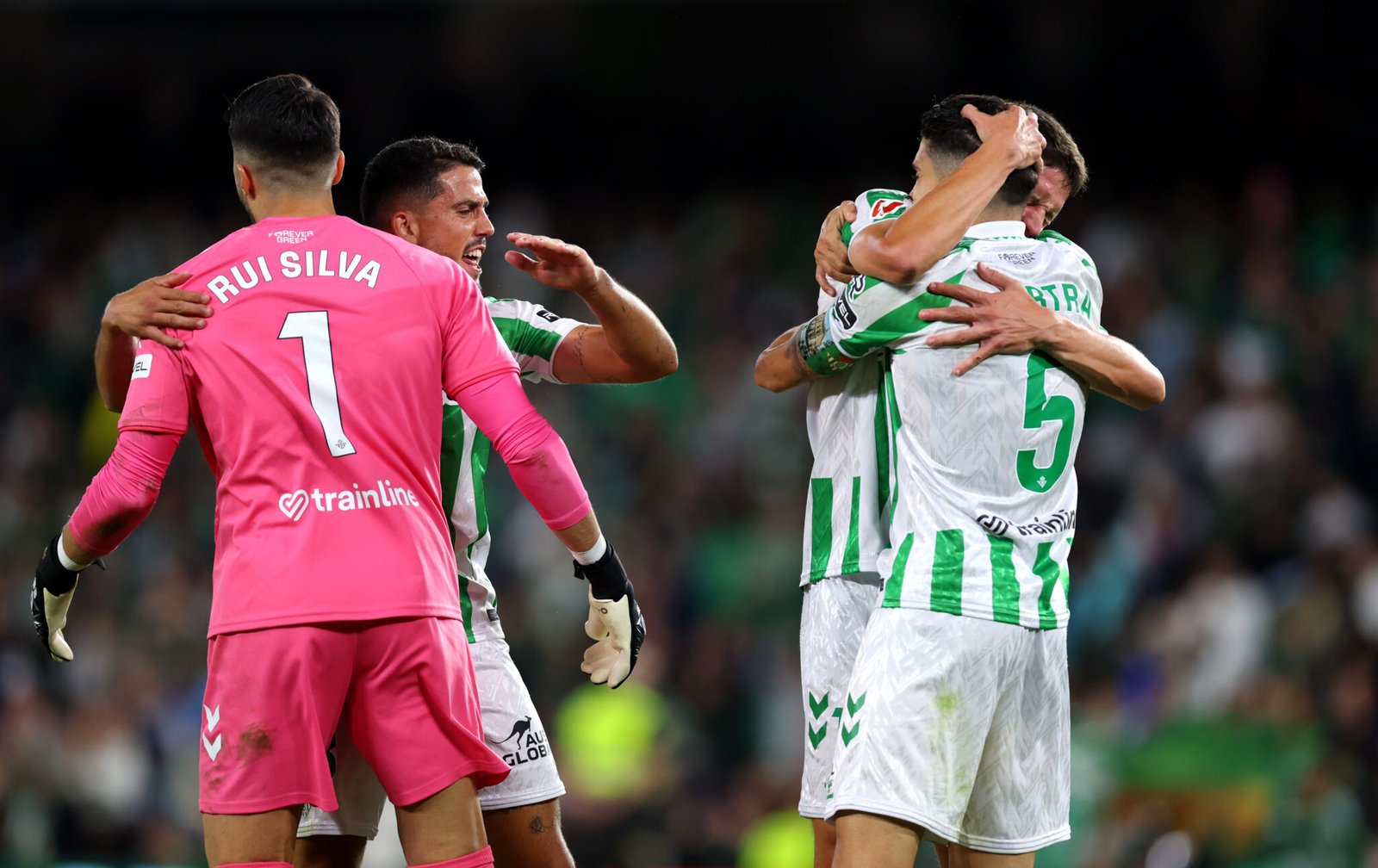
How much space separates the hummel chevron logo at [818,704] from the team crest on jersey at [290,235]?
1.80 metres

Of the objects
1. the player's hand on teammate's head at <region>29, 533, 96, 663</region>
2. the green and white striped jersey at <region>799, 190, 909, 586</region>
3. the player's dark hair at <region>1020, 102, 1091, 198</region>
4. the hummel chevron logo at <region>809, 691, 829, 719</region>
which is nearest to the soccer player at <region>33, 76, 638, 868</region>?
the player's hand on teammate's head at <region>29, 533, 96, 663</region>

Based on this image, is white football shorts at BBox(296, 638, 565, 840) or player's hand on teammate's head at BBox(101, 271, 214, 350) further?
white football shorts at BBox(296, 638, 565, 840)

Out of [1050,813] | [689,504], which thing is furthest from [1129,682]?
[1050,813]

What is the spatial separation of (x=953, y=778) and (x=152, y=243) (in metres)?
11.9

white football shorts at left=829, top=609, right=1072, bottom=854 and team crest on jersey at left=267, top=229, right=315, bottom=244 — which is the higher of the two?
team crest on jersey at left=267, top=229, right=315, bottom=244

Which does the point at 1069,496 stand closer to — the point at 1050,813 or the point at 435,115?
the point at 1050,813

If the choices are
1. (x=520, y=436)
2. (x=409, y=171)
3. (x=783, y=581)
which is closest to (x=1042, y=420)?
(x=520, y=436)

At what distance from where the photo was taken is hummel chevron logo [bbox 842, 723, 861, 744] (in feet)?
12.2

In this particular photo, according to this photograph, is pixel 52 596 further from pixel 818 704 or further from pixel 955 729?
pixel 955 729

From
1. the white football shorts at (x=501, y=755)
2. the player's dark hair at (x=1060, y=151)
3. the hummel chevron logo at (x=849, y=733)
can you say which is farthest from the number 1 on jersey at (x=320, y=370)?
the player's dark hair at (x=1060, y=151)

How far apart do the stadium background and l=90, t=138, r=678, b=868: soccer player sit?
17.2 feet

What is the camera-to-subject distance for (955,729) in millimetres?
3672

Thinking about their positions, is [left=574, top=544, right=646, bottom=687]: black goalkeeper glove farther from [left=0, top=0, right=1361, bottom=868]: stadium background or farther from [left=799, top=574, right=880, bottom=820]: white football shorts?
[left=0, top=0, right=1361, bottom=868]: stadium background

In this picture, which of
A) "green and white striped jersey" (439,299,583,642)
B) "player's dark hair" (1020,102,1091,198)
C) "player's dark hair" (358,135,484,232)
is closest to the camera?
"player's dark hair" (1020,102,1091,198)
